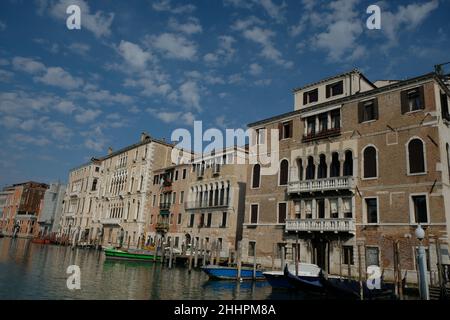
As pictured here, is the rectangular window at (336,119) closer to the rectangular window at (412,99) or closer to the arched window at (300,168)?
the arched window at (300,168)

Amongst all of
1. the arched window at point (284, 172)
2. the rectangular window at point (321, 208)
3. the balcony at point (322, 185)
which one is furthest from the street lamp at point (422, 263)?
the arched window at point (284, 172)

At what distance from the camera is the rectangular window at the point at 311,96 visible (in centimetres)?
2537

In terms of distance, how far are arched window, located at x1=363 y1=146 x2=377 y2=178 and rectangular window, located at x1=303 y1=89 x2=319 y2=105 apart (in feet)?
18.8

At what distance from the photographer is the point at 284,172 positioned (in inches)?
1014

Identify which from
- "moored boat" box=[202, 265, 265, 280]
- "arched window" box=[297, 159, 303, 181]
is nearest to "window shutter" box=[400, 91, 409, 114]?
"arched window" box=[297, 159, 303, 181]

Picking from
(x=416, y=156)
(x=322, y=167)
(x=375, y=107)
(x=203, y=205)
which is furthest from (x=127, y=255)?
(x=416, y=156)

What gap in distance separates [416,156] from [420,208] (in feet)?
8.95

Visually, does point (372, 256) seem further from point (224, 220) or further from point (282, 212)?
point (224, 220)

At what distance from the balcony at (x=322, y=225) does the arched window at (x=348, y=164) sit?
3005 millimetres

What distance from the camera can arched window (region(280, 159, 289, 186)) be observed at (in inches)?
1005

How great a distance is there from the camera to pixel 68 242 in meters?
53.7

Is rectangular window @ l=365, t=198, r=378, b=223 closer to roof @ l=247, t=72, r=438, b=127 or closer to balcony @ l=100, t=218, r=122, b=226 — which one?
roof @ l=247, t=72, r=438, b=127

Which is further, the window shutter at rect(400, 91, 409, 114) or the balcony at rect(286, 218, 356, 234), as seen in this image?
the balcony at rect(286, 218, 356, 234)
